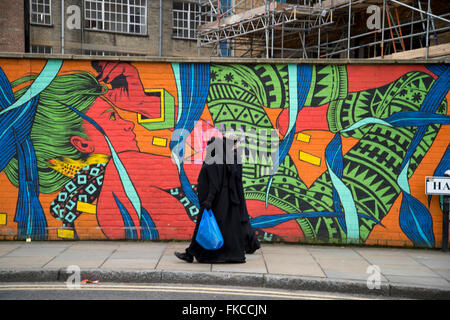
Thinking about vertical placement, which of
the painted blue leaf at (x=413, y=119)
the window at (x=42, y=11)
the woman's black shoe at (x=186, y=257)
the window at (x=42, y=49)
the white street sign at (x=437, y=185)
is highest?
the window at (x=42, y=11)

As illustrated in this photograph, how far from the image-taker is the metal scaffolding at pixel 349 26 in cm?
1476

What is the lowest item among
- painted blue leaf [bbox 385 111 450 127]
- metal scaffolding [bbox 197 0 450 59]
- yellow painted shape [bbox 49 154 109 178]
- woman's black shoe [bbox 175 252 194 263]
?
woman's black shoe [bbox 175 252 194 263]

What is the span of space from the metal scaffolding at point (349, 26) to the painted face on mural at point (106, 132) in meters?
8.70

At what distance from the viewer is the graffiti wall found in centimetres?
842

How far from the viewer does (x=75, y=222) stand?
8.48m

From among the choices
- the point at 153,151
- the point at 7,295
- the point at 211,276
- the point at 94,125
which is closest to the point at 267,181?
the point at 153,151

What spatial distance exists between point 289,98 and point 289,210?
203cm

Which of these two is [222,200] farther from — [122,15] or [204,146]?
[122,15]

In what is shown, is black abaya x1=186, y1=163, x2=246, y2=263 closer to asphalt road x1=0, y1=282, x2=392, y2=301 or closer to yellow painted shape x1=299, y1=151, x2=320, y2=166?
asphalt road x1=0, y1=282, x2=392, y2=301

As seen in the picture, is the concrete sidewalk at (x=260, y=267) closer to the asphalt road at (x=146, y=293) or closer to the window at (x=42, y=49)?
the asphalt road at (x=146, y=293)

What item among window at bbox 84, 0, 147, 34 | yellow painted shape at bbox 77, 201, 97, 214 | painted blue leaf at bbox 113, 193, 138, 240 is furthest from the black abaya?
window at bbox 84, 0, 147, 34

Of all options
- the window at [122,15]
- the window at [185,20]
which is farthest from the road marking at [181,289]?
the window at [185,20]

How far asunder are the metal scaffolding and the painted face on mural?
28.5 ft
